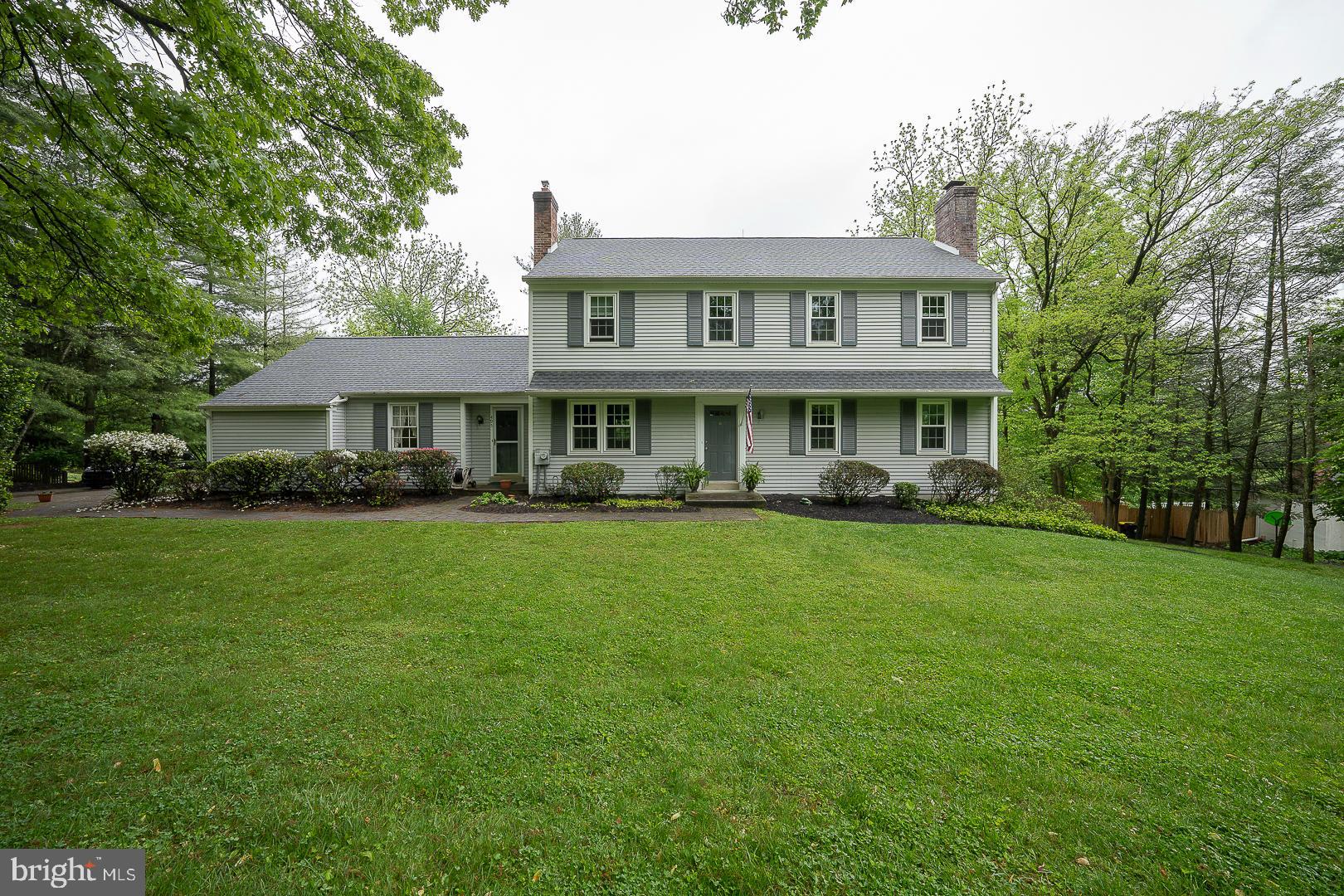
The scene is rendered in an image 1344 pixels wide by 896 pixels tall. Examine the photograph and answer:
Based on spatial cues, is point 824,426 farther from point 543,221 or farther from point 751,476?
point 543,221

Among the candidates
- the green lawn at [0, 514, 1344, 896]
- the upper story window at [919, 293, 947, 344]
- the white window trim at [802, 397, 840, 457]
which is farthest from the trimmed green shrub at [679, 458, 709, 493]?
the upper story window at [919, 293, 947, 344]

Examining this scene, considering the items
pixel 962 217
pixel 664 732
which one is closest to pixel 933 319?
pixel 962 217

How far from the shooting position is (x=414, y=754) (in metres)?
2.94

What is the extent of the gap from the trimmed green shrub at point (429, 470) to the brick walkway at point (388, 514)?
1.40 m

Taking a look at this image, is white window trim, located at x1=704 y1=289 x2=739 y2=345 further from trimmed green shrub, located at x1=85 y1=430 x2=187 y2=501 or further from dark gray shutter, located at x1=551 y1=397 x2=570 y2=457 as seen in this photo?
trimmed green shrub, located at x1=85 y1=430 x2=187 y2=501

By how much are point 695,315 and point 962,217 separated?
883 centimetres

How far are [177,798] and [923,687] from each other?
188 inches

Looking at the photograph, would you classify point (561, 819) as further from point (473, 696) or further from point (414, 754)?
point (473, 696)

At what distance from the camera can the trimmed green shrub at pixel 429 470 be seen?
504 inches

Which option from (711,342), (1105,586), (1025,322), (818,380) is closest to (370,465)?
(711,342)

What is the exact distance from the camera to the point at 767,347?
44.8 ft

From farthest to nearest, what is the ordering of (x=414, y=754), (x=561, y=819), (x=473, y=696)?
(x=473, y=696), (x=414, y=754), (x=561, y=819)

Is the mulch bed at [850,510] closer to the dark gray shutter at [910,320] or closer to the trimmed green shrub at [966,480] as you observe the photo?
the trimmed green shrub at [966,480]

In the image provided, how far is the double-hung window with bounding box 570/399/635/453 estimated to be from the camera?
13375mm
